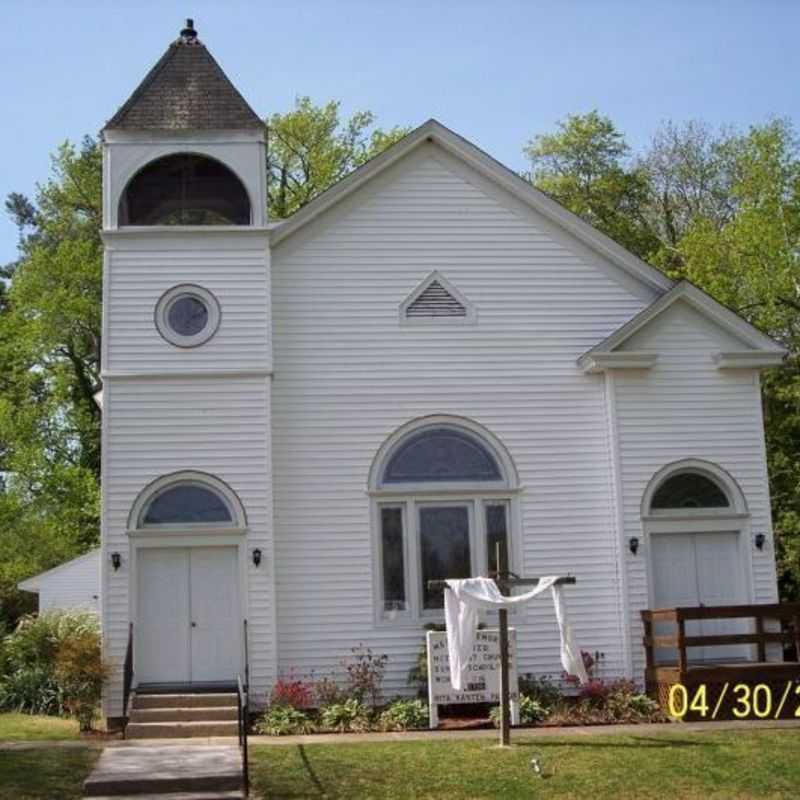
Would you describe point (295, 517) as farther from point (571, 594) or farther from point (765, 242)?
point (765, 242)

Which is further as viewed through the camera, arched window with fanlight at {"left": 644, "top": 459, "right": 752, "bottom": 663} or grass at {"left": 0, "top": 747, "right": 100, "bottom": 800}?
arched window with fanlight at {"left": 644, "top": 459, "right": 752, "bottom": 663}

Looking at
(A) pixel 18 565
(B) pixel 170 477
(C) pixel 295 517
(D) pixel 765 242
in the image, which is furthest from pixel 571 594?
(A) pixel 18 565

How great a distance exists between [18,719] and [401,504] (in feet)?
21.5

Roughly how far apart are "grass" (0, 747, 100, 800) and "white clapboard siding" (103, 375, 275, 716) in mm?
3027

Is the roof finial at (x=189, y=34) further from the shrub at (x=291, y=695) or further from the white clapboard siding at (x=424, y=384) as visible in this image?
the shrub at (x=291, y=695)

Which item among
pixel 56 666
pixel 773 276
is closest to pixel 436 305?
pixel 56 666

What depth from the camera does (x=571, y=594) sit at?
18094 mm

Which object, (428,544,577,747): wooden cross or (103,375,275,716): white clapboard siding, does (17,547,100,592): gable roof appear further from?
(428,544,577,747): wooden cross

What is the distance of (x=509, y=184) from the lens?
19047mm

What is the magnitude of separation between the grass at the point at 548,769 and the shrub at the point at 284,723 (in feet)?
4.75

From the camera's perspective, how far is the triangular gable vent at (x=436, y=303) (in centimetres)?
1866

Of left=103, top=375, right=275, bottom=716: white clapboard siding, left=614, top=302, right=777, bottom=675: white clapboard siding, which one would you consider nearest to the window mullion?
left=103, top=375, right=275, bottom=716: white clapboard siding

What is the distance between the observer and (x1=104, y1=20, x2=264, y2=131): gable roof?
18516 millimetres

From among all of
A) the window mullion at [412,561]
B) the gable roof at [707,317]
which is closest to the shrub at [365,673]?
the window mullion at [412,561]
